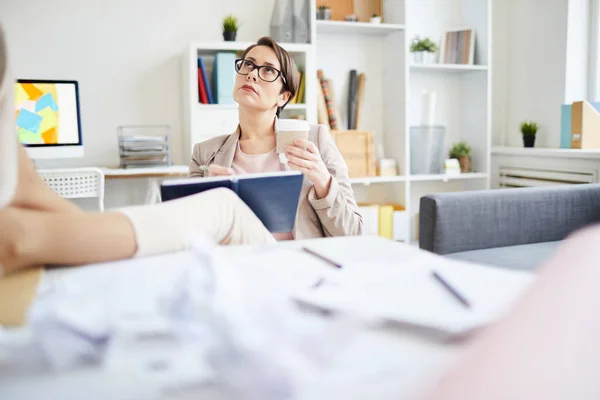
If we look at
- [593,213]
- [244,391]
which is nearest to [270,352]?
[244,391]

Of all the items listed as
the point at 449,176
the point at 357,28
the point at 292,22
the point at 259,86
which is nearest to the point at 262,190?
the point at 259,86

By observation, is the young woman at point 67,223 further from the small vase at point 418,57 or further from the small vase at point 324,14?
the small vase at point 418,57

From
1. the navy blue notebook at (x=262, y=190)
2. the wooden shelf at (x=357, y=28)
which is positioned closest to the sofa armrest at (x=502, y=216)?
the navy blue notebook at (x=262, y=190)

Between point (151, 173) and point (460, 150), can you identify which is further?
point (460, 150)

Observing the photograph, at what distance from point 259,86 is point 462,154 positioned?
8.06ft

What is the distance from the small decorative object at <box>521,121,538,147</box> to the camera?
3.69 metres

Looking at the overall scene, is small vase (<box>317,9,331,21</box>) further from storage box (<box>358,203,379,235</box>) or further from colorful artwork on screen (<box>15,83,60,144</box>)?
colorful artwork on screen (<box>15,83,60,144</box>)

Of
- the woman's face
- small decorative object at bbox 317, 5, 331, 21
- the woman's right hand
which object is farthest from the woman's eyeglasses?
small decorative object at bbox 317, 5, 331, 21

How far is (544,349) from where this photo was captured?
0.36 metres

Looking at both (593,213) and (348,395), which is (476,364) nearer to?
(348,395)

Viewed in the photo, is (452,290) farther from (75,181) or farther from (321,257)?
(75,181)

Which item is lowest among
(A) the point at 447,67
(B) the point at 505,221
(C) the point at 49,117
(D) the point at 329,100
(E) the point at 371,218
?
(E) the point at 371,218

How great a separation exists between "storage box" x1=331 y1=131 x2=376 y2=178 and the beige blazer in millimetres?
1642

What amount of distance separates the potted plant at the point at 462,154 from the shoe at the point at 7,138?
11.8 ft
